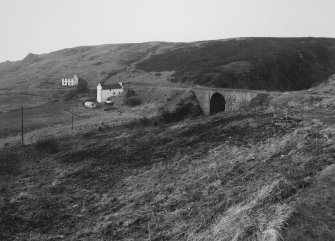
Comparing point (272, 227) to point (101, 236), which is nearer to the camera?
point (272, 227)

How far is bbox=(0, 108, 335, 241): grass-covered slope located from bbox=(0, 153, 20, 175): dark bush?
0.43 feet

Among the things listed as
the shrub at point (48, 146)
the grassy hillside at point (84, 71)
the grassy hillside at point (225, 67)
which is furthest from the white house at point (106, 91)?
the shrub at point (48, 146)

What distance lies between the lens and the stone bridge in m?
61.6

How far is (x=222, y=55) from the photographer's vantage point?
140 metres

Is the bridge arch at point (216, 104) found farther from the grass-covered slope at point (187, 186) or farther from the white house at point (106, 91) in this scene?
the white house at point (106, 91)

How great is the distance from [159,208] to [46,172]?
65.7 ft

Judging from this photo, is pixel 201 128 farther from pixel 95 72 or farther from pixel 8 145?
pixel 95 72

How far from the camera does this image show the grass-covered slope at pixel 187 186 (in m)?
17.2

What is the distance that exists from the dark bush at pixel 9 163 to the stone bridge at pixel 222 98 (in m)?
36.1

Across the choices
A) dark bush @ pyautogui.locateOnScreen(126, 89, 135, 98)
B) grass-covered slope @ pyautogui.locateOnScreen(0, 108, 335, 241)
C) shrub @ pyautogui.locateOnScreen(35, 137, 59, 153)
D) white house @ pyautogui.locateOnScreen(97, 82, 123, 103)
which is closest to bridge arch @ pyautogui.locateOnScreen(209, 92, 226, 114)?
grass-covered slope @ pyautogui.locateOnScreen(0, 108, 335, 241)

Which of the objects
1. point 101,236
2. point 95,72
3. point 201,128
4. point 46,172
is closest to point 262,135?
point 201,128

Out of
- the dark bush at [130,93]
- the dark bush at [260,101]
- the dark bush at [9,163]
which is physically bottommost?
the dark bush at [9,163]

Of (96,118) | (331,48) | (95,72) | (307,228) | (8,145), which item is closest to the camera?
(307,228)

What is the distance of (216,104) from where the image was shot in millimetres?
71875
